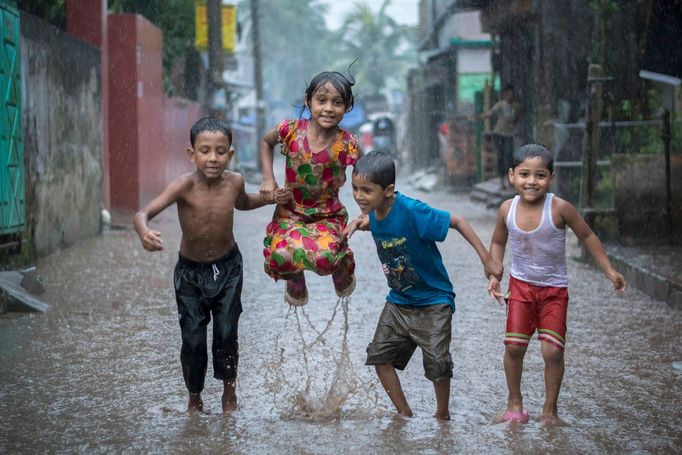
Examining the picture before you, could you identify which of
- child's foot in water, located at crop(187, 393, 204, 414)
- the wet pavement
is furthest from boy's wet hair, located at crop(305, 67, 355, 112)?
child's foot in water, located at crop(187, 393, 204, 414)

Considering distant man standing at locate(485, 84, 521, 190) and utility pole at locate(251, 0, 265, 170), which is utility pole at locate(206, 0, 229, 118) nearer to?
utility pole at locate(251, 0, 265, 170)

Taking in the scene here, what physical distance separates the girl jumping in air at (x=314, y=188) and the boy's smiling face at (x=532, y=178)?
0.81 meters

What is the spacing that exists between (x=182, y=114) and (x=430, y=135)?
12.5 m

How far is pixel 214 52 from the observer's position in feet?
87.9

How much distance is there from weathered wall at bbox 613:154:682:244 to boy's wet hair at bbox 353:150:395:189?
245 inches

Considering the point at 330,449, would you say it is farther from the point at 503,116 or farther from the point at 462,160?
the point at 462,160

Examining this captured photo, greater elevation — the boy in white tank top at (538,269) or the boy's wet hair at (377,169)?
the boy's wet hair at (377,169)

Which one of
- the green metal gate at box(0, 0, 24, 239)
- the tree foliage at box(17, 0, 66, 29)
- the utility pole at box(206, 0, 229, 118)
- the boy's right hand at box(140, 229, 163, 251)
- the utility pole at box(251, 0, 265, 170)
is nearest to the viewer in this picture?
the boy's right hand at box(140, 229, 163, 251)

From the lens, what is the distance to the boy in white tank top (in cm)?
454

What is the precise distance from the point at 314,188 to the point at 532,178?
3.42 ft

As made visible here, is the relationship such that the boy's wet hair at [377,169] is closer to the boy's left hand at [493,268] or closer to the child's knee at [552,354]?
the boy's left hand at [493,268]

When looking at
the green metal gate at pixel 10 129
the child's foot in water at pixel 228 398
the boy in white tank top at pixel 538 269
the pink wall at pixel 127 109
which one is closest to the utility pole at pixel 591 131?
the green metal gate at pixel 10 129

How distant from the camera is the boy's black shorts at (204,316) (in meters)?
4.73

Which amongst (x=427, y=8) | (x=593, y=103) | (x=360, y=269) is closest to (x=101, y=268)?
(x=360, y=269)
